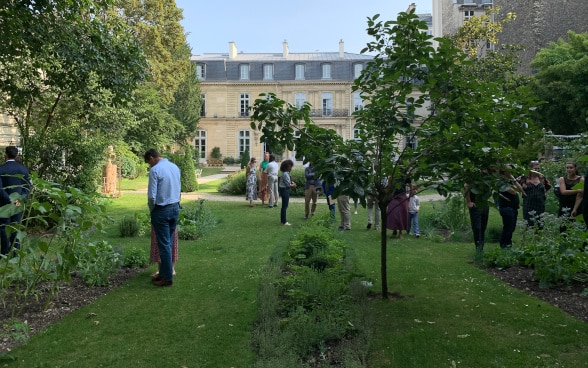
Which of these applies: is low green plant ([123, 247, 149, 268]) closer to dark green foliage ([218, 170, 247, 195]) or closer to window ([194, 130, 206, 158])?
dark green foliage ([218, 170, 247, 195])

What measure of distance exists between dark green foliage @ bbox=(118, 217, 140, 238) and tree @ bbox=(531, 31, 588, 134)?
21.6 m

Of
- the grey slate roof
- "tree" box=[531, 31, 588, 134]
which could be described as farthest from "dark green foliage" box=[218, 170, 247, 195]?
the grey slate roof

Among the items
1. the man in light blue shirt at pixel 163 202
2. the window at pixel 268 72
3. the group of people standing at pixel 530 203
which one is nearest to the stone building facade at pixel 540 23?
the group of people standing at pixel 530 203

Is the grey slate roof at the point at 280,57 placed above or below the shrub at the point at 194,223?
above

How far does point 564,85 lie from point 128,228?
940 inches

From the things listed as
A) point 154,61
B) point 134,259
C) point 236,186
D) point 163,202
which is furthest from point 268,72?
point 163,202

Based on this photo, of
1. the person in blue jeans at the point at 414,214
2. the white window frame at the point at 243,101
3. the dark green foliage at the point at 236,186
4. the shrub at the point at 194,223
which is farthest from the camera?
the white window frame at the point at 243,101

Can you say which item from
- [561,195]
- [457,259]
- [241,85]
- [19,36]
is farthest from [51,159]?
[241,85]

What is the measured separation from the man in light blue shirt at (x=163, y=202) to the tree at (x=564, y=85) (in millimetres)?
23087

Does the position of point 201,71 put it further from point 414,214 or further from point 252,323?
point 252,323

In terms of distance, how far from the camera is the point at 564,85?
2505 cm

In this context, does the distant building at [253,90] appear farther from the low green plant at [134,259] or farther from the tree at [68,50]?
the low green plant at [134,259]

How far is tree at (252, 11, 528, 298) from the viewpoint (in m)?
4.79

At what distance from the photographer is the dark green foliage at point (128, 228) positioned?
10359 mm
